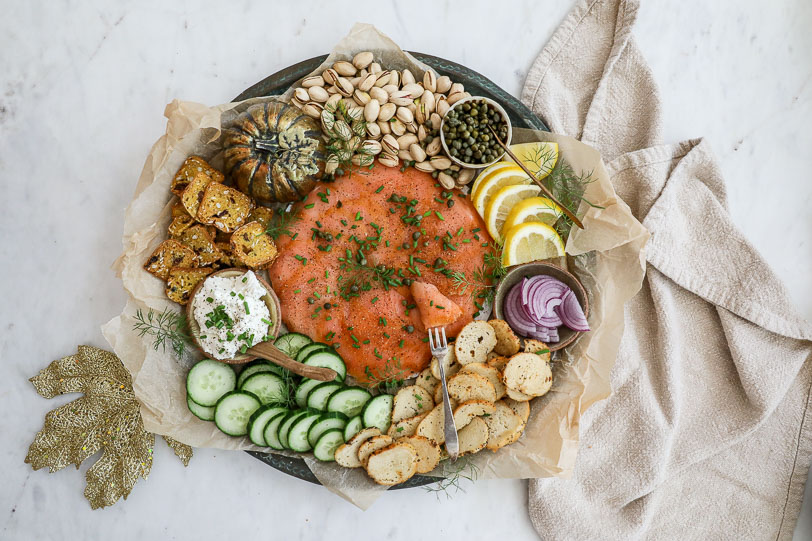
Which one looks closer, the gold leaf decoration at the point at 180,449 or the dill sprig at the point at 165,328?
the dill sprig at the point at 165,328

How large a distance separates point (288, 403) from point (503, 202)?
1.53 metres

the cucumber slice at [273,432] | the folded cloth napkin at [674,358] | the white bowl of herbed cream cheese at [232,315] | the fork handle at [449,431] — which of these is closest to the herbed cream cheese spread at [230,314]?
the white bowl of herbed cream cheese at [232,315]

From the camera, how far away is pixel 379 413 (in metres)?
2.82

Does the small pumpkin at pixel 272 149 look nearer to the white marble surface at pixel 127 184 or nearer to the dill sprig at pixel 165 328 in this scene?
the white marble surface at pixel 127 184

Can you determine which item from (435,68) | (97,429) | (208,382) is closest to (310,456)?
(208,382)

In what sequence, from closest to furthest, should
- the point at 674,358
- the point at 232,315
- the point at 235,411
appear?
1. the point at 232,315
2. the point at 235,411
3. the point at 674,358

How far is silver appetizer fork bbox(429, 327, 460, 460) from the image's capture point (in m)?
2.70

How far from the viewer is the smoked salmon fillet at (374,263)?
294 centimetres

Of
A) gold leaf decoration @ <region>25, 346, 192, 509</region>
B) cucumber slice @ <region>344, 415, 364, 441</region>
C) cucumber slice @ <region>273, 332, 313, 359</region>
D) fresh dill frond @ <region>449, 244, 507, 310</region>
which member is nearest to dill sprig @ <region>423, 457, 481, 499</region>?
cucumber slice @ <region>344, 415, 364, 441</region>

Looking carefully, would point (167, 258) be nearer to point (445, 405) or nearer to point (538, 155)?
point (445, 405)

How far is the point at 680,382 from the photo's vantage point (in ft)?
10.1

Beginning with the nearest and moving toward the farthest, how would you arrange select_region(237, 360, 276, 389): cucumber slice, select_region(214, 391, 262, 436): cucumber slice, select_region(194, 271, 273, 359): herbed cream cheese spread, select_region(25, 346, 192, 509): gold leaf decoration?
1. select_region(194, 271, 273, 359): herbed cream cheese spread
2. select_region(214, 391, 262, 436): cucumber slice
3. select_region(237, 360, 276, 389): cucumber slice
4. select_region(25, 346, 192, 509): gold leaf decoration

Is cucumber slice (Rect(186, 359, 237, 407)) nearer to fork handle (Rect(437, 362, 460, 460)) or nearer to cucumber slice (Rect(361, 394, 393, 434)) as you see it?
cucumber slice (Rect(361, 394, 393, 434))

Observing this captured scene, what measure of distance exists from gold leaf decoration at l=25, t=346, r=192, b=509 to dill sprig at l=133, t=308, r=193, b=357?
34 centimetres
